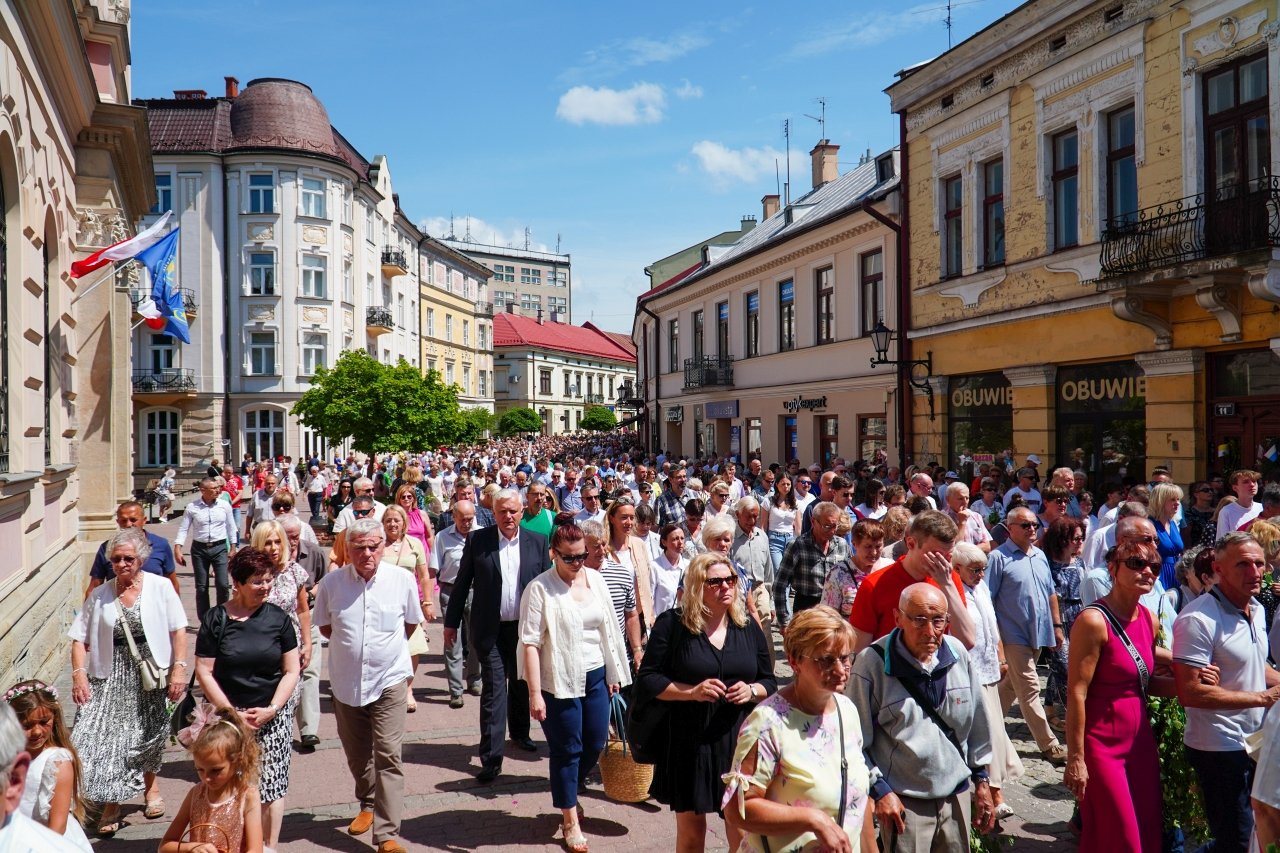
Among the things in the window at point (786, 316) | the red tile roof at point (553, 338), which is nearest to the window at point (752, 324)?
the window at point (786, 316)

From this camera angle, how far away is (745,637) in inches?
177

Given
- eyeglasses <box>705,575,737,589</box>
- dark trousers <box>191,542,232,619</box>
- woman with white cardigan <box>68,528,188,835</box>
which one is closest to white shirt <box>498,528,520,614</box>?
woman with white cardigan <box>68,528,188,835</box>

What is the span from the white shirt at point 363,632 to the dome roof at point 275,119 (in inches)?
1564

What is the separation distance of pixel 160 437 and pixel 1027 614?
41.8m

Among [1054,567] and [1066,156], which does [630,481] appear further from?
[1054,567]

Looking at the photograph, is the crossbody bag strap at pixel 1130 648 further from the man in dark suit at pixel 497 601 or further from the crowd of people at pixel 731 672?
the man in dark suit at pixel 497 601

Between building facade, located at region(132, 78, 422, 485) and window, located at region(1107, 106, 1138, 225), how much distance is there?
35263 millimetres

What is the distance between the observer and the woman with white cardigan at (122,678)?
18.0 feet

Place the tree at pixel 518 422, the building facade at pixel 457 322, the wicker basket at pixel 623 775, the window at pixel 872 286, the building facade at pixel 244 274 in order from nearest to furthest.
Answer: the wicker basket at pixel 623 775, the window at pixel 872 286, the building facade at pixel 244 274, the building facade at pixel 457 322, the tree at pixel 518 422

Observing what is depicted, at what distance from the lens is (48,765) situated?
3447mm

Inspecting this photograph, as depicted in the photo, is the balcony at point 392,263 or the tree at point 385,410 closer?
the tree at point 385,410

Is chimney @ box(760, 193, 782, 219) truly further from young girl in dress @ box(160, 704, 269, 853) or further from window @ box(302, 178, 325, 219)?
young girl in dress @ box(160, 704, 269, 853)

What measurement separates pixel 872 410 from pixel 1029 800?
16143 mm

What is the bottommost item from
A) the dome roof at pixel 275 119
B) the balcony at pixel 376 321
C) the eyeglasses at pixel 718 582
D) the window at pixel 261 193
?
the eyeglasses at pixel 718 582
